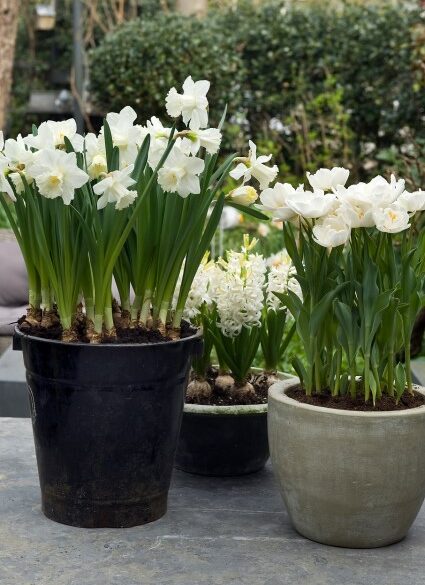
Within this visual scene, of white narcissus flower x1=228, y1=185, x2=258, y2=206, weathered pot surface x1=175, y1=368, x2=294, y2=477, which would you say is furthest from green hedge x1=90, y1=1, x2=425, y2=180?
white narcissus flower x1=228, y1=185, x2=258, y2=206

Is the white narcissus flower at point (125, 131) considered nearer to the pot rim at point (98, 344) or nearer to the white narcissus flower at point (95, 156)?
the white narcissus flower at point (95, 156)

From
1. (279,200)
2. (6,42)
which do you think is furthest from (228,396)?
(6,42)

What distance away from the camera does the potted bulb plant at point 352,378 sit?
5.28 ft

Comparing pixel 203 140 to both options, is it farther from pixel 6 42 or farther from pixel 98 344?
pixel 6 42

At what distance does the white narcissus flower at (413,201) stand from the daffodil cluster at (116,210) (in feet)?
0.96

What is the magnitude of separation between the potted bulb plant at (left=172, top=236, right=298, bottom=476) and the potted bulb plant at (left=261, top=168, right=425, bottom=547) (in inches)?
13.1

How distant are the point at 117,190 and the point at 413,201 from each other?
54 cm

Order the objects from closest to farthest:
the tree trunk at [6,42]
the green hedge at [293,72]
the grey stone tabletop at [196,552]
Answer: the grey stone tabletop at [196,552], the tree trunk at [6,42], the green hedge at [293,72]

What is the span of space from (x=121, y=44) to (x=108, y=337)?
747 cm

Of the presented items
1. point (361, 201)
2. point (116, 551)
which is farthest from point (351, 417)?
point (116, 551)

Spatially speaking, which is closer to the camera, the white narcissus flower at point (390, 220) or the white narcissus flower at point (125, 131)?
the white narcissus flower at point (390, 220)

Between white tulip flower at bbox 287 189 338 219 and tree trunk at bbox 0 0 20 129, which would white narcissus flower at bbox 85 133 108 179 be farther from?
tree trunk at bbox 0 0 20 129

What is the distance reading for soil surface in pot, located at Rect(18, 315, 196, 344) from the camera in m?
1.73

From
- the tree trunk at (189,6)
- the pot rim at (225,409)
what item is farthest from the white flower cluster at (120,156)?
the tree trunk at (189,6)
